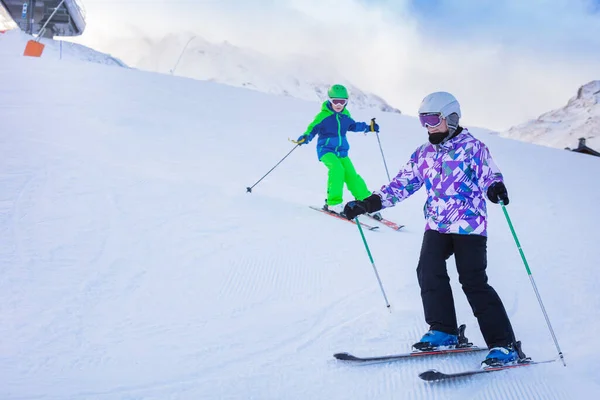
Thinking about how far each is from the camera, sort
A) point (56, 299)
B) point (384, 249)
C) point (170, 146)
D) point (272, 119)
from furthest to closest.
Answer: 1. point (272, 119)
2. point (170, 146)
3. point (384, 249)
4. point (56, 299)

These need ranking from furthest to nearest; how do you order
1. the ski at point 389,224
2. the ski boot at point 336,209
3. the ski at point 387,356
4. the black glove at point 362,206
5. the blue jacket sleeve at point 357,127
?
the blue jacket sleeve at point 357,127
the ski boot at point 336,209
the ski at point 389,224
the black glove at point 362,206
the ski at point 387,356

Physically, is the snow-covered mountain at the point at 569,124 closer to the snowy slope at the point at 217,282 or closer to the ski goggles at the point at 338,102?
the ski goggles at the point at 338,102

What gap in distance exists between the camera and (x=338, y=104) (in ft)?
20.8

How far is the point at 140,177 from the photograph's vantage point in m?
6.26

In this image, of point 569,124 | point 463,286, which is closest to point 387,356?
point 463,286

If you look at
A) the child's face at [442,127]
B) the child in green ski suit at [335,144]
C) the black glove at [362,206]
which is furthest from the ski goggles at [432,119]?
the child in green ski suit at [335,144]

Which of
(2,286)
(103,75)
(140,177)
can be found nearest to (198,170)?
(140,177)

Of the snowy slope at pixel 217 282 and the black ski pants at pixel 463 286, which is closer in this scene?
the snowy slope at pixel 217 282

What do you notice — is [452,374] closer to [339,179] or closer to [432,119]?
[432,119]

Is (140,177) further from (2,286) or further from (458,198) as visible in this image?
(458,198)

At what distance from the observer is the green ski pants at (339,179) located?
6.35 m

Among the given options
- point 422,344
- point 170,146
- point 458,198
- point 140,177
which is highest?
point 170,146

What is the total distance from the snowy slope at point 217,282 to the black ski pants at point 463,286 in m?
0.20

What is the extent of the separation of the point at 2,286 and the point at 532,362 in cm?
335
